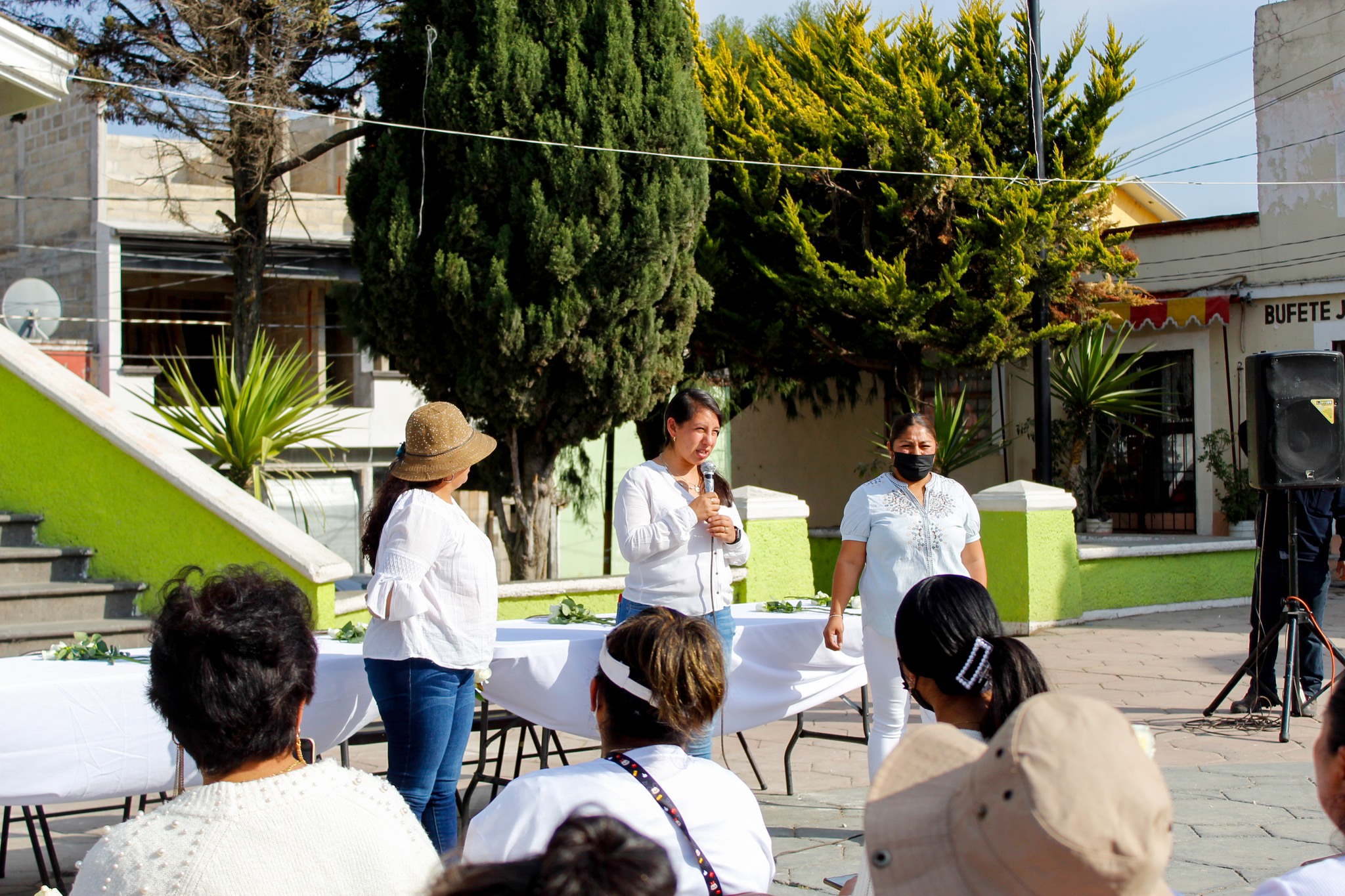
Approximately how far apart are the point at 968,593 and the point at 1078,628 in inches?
352

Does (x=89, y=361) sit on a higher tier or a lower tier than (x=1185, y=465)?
higher

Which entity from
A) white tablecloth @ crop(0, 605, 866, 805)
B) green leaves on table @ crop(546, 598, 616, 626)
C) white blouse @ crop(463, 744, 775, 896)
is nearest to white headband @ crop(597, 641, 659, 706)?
white blouse @ crop(463, 744, 775, 896)

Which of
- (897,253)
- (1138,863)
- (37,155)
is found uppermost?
(37,155)

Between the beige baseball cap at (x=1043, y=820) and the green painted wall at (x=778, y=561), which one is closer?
the beige baseball cap at (x=1043, y=820)

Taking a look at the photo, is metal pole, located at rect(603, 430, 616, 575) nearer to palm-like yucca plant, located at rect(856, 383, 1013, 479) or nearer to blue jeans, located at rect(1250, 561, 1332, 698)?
palm-like yucca plant, located at rect(856, 383, 1013, 479)

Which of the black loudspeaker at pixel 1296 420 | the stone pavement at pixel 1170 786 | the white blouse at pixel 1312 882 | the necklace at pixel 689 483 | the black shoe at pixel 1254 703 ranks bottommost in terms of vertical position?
the stone pavement at pixel 1170 786

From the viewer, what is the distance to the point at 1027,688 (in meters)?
2.35

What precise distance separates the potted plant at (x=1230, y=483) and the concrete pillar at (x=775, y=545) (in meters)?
6.76

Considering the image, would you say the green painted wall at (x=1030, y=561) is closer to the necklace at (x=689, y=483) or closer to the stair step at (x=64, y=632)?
the necklace at (x=689, y=483)

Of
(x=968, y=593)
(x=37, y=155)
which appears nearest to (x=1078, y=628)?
(x=968, y=593)

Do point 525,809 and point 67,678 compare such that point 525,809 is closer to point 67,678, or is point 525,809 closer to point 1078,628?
point 67,678

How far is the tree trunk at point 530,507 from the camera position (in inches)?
400

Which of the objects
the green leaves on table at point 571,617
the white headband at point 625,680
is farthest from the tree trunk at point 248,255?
the white headband at point 625,680

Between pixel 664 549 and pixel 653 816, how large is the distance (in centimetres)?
216
